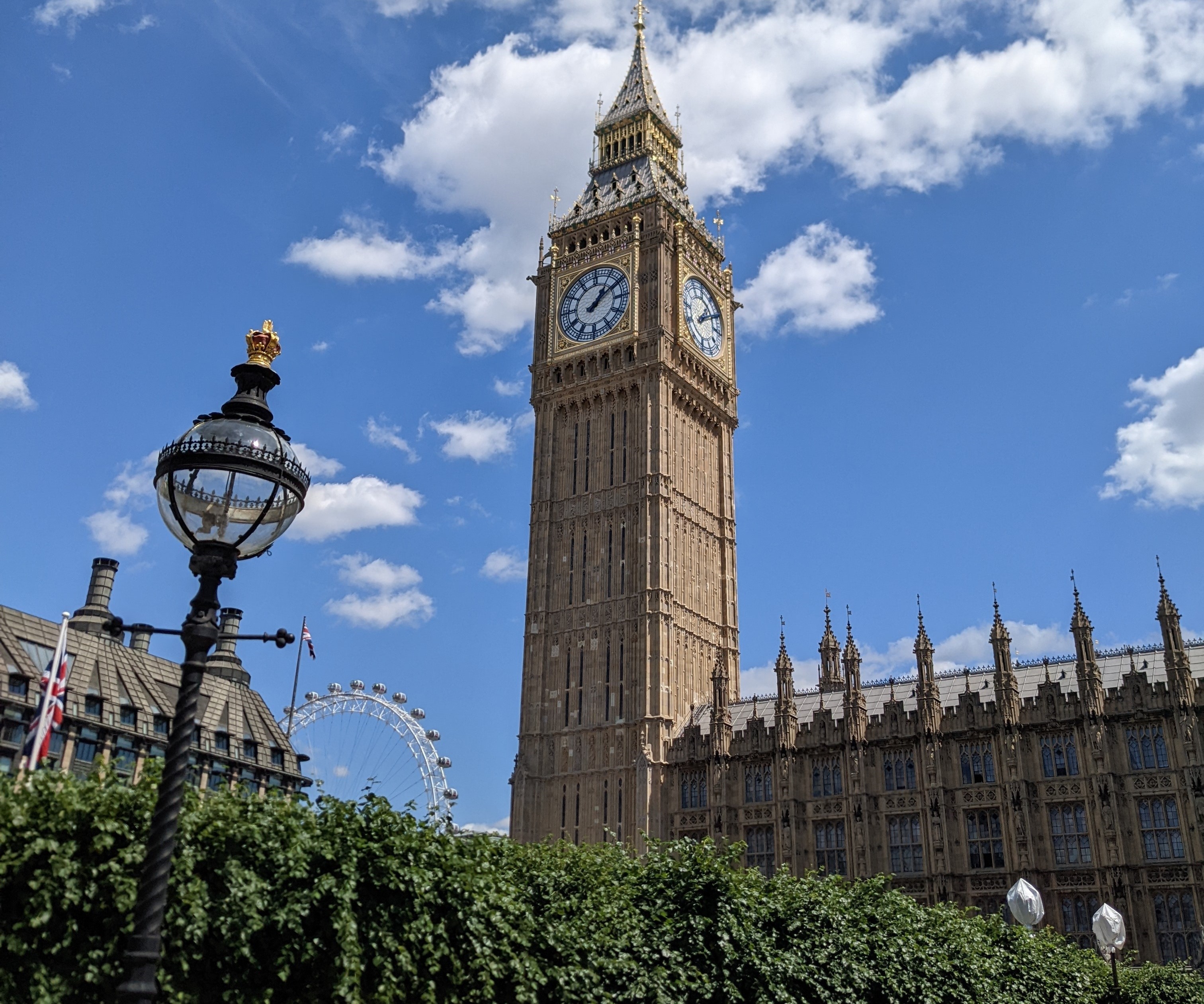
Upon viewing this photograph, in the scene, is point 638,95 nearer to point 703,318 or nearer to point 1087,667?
point 703,318

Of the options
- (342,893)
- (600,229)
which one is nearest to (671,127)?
(600,229)

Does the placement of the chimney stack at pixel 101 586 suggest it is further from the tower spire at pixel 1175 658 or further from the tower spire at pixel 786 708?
the tower spire at pixel 1175 658

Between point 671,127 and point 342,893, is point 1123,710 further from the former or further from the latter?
point 671,127

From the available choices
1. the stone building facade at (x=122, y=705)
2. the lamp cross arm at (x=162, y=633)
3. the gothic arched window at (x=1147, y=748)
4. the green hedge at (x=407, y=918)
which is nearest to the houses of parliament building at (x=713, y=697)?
the gothic arched window at (x=1147, y=748)

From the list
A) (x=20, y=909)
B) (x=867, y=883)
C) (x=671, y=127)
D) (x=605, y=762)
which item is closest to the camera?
(x=20, y=909)

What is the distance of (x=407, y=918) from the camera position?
17438mm

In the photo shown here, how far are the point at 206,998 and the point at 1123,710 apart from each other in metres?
49.3

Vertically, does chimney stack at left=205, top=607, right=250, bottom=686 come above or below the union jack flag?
above

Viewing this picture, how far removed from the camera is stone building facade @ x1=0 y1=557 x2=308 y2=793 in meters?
56.1

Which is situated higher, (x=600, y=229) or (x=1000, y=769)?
(x=600, y=229)

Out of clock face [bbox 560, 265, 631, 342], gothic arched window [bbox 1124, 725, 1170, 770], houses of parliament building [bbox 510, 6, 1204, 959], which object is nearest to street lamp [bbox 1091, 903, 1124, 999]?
houses of parliament building [bbox 510, 6, 1204, 959]

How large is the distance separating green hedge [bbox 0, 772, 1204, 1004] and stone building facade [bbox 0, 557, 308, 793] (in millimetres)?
31276

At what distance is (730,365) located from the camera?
275 ft

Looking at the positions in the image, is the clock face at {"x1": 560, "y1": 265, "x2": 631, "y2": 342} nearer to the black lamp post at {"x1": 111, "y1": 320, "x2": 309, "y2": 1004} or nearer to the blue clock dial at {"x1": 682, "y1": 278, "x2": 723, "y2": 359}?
the blue clock dial at {"x1": 682, "y1": 278, "x2": 723, "y2": 359}
